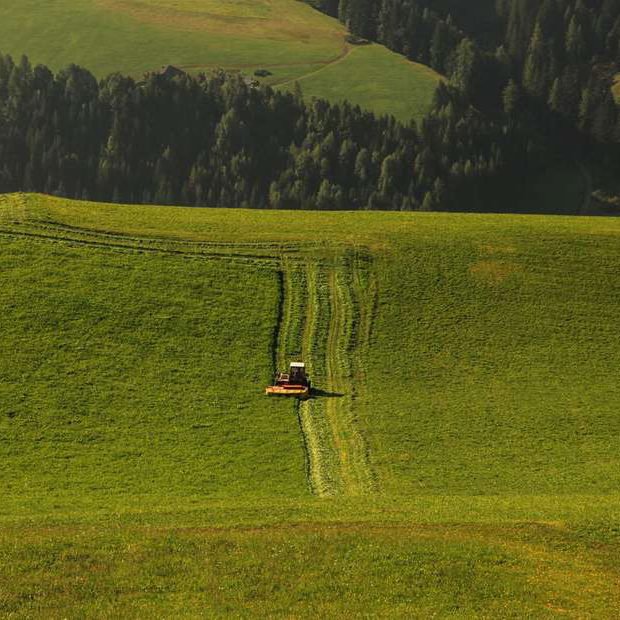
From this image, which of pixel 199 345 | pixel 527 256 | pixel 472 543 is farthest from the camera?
pixel 527 256

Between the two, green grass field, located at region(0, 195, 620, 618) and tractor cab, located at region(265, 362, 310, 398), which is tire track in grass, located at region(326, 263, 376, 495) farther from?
tractor cab, located at region(265, 362, 310, 398)

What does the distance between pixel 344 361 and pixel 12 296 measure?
89.4 feet

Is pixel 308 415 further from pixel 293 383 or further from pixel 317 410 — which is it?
pixel 293 383

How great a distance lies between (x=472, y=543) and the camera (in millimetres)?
43312

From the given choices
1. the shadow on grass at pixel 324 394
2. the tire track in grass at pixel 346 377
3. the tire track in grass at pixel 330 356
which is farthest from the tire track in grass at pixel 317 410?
the shadow on grass at pixel 324 394

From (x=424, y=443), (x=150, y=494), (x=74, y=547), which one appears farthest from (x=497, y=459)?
(x=74, y=547)

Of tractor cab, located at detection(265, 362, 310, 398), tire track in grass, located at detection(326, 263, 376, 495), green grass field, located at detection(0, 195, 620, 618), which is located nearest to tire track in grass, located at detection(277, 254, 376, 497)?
tire track in grass, located at detection(326, 263, 376, 495)

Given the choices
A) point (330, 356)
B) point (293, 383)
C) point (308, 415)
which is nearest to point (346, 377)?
point (330, 356)

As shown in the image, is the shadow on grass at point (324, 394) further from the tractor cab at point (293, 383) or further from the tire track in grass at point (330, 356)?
the tractor cab at point (293, 383)

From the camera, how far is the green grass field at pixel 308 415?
133 ft

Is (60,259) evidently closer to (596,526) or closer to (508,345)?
(508,345)

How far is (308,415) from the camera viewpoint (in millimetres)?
65312

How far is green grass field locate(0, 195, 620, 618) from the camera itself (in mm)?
40438

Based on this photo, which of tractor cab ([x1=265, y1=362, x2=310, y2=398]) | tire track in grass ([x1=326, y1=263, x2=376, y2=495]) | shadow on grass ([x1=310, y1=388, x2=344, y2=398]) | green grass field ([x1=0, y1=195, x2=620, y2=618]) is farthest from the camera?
shadow on grass ([x1=310, y1=388, x2=344, y2=398])
